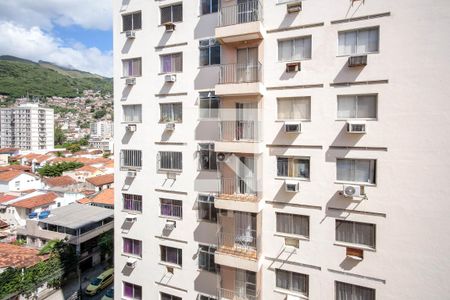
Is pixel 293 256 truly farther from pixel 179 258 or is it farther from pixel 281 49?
pixel 281 49

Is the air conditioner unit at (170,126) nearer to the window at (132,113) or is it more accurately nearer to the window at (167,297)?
the window at (132,113)

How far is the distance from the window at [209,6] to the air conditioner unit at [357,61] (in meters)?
6.33

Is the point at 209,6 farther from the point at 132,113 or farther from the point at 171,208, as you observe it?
the point at 171,208

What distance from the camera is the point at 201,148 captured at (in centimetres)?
1195

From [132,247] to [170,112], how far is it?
7737mm

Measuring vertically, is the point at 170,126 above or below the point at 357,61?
below

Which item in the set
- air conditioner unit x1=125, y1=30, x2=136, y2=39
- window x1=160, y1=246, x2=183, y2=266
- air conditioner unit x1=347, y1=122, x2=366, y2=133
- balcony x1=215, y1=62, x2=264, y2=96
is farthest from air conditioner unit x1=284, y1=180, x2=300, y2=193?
air conditioner unit x1=125, y1=30, x2=136, y2=39

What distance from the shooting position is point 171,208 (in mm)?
12805

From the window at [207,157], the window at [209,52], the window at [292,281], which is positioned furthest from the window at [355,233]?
the window at [209,52]

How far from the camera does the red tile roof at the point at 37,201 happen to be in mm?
35344

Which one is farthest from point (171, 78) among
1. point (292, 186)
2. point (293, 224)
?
point (293, 224)

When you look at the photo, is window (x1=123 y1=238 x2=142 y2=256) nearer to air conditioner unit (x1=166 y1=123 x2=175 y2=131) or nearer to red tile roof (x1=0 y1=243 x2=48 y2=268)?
air conditioner unit (x1=166 y1=123 x2=175 y2=131)

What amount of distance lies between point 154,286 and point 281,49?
517 inches

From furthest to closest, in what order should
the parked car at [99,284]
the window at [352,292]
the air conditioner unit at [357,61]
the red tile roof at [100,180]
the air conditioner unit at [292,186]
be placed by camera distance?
the red tile roof at [100,180], the parked car at [99,284], the air conditioner unit at [292,186], the window at [352,292], the air conditioner unit at [357,61]
